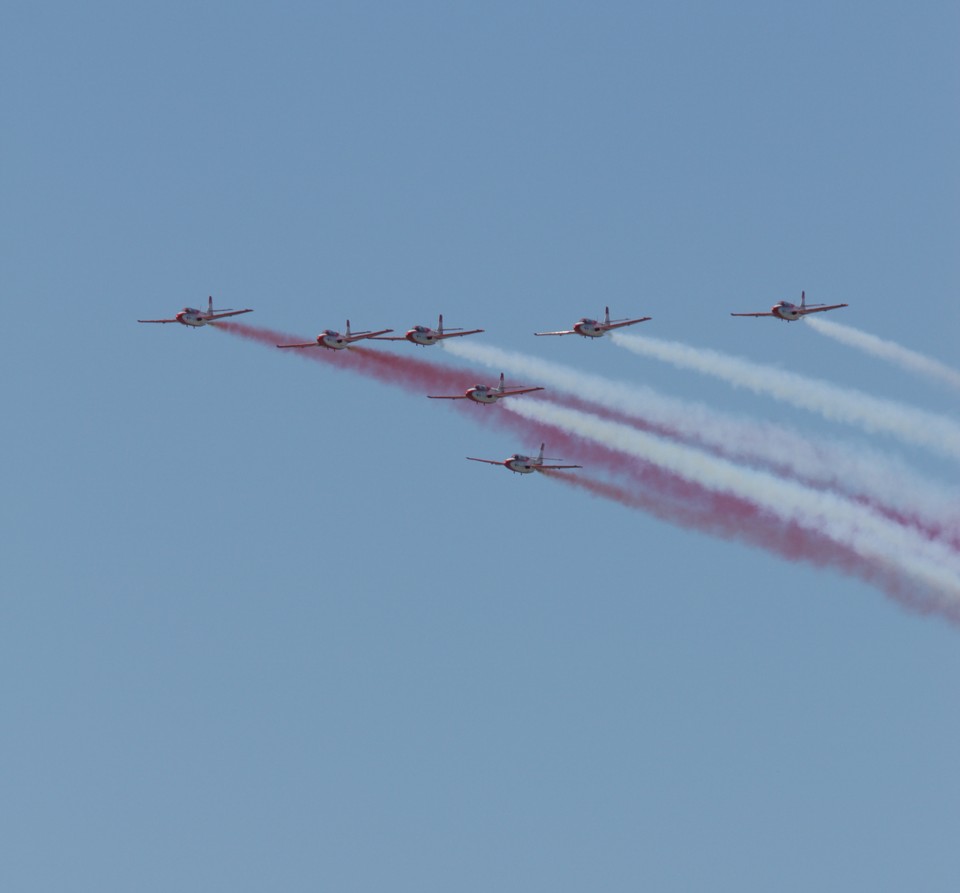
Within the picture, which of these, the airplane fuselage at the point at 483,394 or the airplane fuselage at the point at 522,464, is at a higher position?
the airplane fuselage at the point at 483,394

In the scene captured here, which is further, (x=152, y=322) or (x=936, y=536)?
(x=152, y=322)

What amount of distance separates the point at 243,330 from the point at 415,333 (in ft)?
35.8

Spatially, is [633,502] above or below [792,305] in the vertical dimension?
below

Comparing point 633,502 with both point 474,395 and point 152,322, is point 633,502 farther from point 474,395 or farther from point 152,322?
point 152,322

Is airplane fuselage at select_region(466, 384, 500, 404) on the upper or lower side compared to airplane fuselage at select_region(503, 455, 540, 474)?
upper

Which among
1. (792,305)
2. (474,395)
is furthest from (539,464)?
(792,305)

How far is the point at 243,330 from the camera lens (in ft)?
496

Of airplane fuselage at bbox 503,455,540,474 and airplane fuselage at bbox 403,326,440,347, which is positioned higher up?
airplane fuselage at bbox 403,326,440,347

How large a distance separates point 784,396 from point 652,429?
7061mm

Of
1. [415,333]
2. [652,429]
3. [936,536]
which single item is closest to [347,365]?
[415,333]

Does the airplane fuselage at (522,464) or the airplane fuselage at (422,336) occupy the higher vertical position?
the airplane fuselage at (422,336)

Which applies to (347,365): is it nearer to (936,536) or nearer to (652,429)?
(652,429)

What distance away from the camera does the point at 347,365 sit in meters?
149

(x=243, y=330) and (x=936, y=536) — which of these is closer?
(x=936, y=536)
